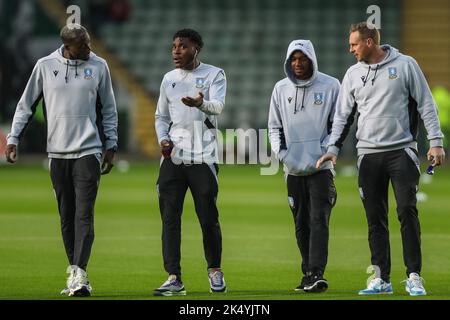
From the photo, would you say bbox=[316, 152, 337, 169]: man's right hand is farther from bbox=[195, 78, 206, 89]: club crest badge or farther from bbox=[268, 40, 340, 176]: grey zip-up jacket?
bbox=[195, 78, 206, 89]: club crest badge

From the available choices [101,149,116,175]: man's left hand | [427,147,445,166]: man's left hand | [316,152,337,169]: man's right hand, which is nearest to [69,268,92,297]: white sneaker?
[101,149,116,175]: man's left hand

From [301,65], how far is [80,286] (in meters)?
2.45

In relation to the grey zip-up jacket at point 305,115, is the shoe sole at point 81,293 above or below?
below

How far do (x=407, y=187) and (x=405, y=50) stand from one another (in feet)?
114

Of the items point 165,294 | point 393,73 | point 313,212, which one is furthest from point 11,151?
point 393,73

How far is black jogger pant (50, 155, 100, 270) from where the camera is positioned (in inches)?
390

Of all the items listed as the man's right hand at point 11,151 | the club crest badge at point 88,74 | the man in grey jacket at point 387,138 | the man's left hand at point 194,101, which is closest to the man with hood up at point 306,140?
the man in grey jacket at point 387,138

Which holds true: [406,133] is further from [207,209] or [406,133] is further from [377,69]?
[207,209]

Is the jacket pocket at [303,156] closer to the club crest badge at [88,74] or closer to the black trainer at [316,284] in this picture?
the black trainer at [316,284]

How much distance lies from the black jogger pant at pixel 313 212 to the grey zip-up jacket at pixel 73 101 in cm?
151

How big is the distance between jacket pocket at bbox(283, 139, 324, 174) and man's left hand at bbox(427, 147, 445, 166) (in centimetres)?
97

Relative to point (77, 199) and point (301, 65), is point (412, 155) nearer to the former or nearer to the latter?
point (301, 65)

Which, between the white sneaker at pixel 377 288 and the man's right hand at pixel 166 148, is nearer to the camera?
the white sneaker at pixel 377 288

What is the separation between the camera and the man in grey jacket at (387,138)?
9.66 m
